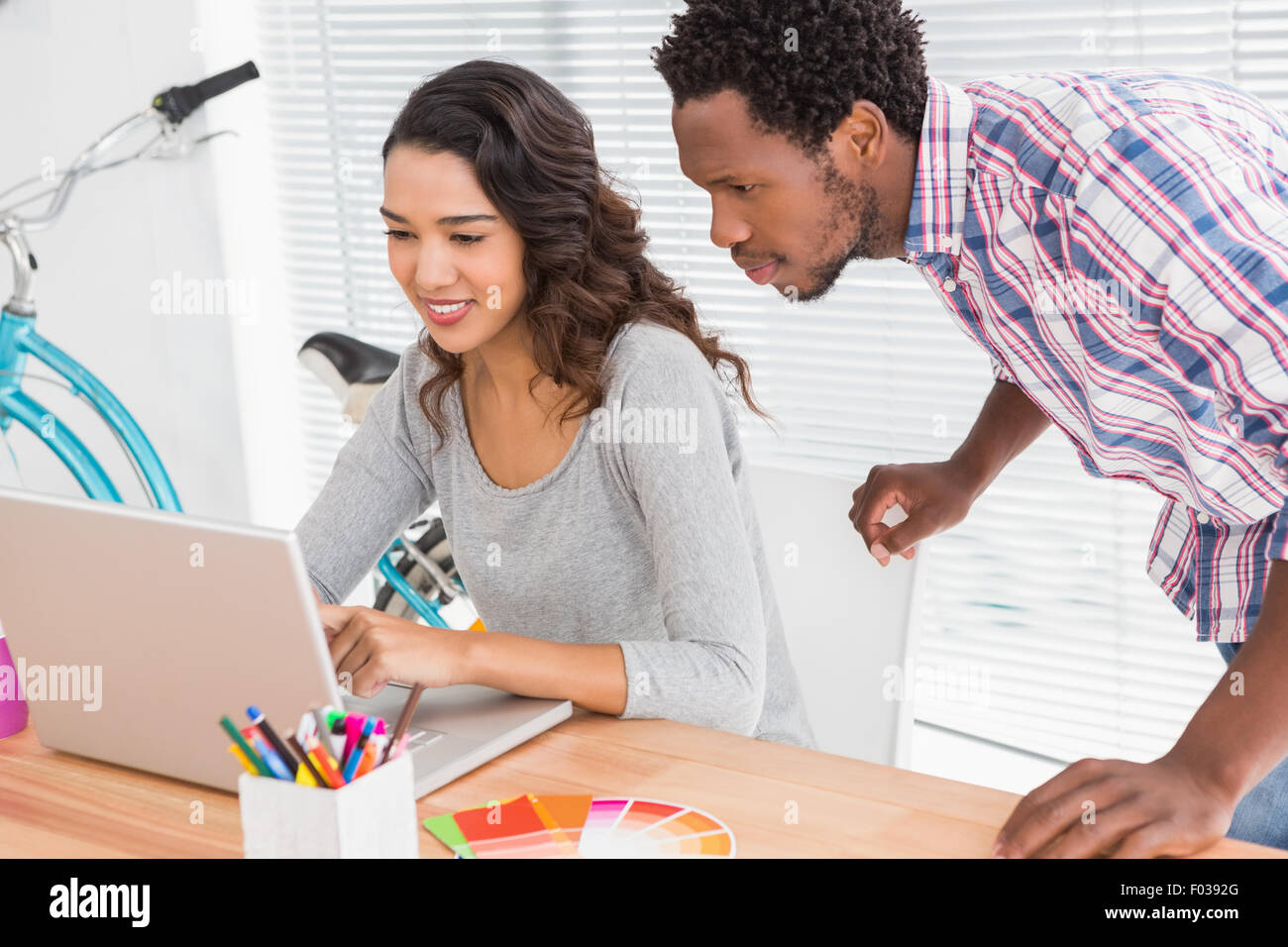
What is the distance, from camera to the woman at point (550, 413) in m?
1.25

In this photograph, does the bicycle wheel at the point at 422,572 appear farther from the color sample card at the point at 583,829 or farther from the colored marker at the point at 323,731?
the colored marker at the point at 323,731

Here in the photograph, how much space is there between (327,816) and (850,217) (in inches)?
27.7

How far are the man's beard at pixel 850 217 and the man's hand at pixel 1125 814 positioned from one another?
529 mm

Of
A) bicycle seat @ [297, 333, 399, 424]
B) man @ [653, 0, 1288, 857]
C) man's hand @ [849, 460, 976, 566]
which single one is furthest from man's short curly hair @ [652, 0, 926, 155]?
bicycle seat @ [297, 333, 399, 424]

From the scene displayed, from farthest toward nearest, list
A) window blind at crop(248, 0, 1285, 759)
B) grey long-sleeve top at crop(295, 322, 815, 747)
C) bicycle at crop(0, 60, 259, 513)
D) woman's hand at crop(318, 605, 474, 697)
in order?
bicycle at crop(0, 60, 259, 513), window blind at crop(248, 0, 1285, 759), grey long-sleeve top at crop(295, 322, 815, 747), woman's hand at crop(318, 605, 474, 697)

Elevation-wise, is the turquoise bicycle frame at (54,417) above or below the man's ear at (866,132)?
below

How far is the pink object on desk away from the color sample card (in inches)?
17.8

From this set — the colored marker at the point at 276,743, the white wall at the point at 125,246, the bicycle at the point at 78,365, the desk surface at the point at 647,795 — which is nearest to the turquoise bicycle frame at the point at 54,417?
the bicycle at the point at 78,365

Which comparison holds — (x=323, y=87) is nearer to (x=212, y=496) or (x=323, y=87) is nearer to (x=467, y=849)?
(x=212, y=496)

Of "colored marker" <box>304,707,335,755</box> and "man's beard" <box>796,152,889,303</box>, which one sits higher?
"man's beard" <box>796,152,889,303</box>

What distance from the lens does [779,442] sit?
2.49 meters

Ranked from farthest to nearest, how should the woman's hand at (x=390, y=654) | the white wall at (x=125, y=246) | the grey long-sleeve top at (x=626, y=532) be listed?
1. the white wall at (x=125, y=246)
2. the grey long-sleeve top at (x=626, y=532)
3. the woman's hand at (x=390, y=654)

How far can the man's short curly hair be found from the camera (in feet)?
3.51

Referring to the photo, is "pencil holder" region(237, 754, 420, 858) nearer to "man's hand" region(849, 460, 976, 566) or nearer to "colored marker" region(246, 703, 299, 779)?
"colored marker" region(246, 703, 299, 779)
